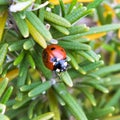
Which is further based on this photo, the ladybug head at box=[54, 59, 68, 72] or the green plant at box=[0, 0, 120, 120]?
the ladybug head at box=[54, 59, 68, 72]

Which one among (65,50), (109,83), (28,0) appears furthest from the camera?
(109,83)

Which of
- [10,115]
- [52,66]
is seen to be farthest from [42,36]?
[10,115]

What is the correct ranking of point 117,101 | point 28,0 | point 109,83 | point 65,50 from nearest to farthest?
1. point 28,0
2. point 65,50
3. point 109,83
4. point 117,101

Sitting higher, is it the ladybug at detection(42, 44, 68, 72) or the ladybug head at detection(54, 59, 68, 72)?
the ladybug at detection(42, 44, 68, 72)

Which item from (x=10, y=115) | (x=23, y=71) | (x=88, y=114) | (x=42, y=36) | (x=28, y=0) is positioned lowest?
(x=88, y=114)

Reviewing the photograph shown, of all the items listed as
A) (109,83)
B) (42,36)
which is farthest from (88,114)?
(42,36)

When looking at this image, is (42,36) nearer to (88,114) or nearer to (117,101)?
(88,114)

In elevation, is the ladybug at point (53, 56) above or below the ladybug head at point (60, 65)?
above

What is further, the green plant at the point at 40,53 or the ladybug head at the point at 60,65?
the ladybug head at the point at 60,65

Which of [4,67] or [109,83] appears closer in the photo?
[4,67]

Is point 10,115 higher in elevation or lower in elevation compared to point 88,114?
higher
